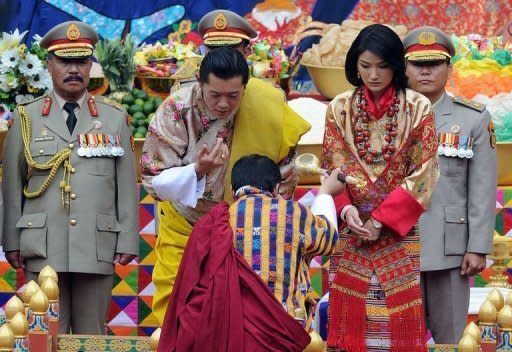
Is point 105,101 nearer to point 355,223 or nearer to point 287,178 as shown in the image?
point 287,178

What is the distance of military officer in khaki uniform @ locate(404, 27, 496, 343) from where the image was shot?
25.3 ft

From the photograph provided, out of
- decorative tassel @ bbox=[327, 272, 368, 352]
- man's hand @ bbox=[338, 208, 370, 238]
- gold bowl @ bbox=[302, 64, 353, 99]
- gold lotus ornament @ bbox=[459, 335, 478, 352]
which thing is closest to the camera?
gold lotus ornament @ bbox=[459, 335, 478, 352]

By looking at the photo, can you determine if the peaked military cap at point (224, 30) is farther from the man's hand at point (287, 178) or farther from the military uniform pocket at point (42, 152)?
the man's hand at point (287, 178)

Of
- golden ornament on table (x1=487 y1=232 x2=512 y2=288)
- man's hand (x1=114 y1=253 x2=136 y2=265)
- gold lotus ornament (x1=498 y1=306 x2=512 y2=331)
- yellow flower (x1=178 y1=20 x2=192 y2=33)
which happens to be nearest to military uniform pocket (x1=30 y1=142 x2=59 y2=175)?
man's hand (x1=114 y1=253 x2=136 y2=265)

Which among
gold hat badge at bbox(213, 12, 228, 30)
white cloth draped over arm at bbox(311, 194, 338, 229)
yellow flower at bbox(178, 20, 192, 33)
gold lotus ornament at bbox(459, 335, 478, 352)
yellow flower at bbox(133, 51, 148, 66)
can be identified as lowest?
gold lotus ornament at bbox(459, 335, 478, 352)

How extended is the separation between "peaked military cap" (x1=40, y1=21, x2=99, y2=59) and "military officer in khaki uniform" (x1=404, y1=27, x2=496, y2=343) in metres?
1.49

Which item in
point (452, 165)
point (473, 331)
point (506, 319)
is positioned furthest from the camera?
point (452, 165)

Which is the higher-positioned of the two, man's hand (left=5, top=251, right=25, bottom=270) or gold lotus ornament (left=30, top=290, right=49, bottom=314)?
man's hand (left=5, top=251, right=25, bottom=270)

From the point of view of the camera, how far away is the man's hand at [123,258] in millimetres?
7888

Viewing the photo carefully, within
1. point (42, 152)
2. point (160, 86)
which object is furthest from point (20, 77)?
point (42, 152)

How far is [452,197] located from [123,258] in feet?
4.99

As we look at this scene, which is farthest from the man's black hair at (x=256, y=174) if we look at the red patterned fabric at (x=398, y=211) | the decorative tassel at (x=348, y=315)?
the decorative tassel at (x=348, y=315)

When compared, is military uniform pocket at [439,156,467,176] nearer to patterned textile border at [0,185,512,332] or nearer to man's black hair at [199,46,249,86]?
patterned textile border at [0,185,512,332]

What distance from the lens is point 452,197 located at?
7840 millimetres
